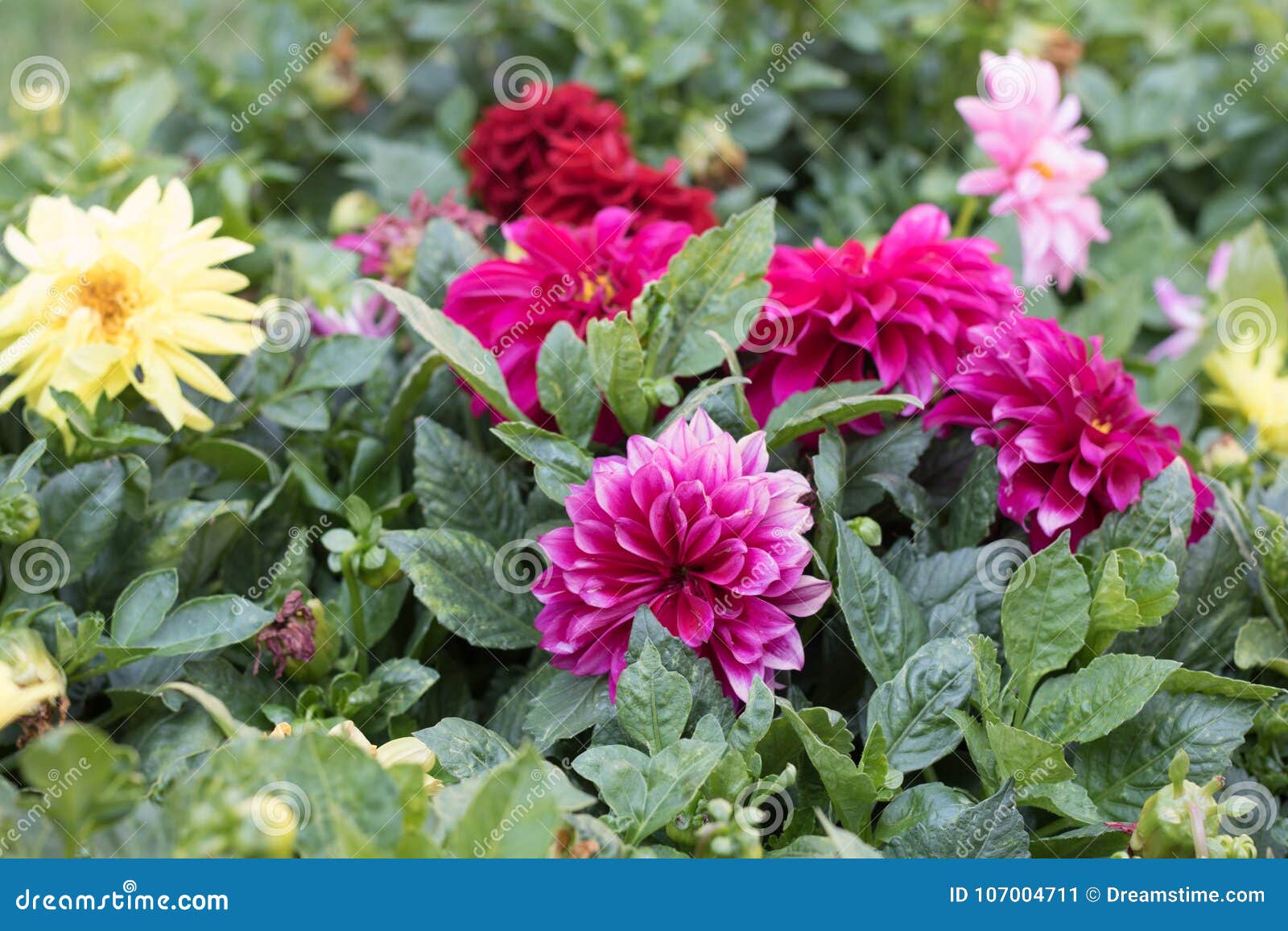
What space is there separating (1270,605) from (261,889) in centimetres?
73

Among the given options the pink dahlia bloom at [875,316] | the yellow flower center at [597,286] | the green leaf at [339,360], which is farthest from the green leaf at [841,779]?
the green leaf at [339,360]

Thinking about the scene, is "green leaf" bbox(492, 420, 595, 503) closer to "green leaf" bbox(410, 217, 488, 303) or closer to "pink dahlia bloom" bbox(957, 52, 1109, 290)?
"green leaf" bbox(410, 217, 488, 303)

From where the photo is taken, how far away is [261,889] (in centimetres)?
57

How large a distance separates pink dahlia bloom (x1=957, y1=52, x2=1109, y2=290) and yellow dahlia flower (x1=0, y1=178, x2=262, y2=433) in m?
0.73

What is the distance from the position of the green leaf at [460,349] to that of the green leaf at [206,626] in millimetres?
218

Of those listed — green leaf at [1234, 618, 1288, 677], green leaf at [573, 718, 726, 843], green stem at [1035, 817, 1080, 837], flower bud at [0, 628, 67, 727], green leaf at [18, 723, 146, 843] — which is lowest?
flower bud at [0, 628, 67, 727]

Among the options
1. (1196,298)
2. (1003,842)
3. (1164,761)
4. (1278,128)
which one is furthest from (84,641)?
(1278,128)

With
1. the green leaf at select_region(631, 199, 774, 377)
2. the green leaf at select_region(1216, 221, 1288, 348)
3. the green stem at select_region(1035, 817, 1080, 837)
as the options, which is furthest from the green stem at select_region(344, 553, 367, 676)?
the green leaf at select_region(1216, 221, 1288, 348)

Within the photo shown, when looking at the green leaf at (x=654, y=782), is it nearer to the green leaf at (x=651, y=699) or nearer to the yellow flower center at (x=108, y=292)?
the green leaf at (x=651, y=699)

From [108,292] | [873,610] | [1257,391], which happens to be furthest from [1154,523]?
[108,292]

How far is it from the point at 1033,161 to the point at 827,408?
1.82 feet

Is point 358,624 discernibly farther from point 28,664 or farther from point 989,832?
point 989,832

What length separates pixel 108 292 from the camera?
36.2 inches

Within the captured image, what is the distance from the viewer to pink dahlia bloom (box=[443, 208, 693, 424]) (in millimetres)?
920
